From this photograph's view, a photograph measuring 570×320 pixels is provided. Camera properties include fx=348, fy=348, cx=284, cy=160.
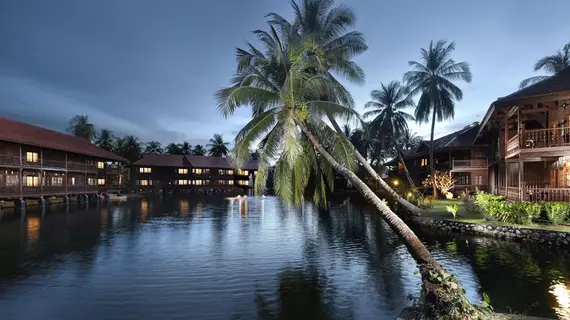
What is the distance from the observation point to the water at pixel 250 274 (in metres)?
9.72

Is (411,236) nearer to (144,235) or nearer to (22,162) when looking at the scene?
(144,235)

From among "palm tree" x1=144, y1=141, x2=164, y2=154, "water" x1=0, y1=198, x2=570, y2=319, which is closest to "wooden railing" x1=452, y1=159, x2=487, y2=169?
"water" x1=0, y1=198, x2=570, y2=319

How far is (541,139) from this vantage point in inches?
829

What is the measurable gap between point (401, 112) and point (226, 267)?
3881 cm

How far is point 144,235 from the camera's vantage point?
2162 centimetres

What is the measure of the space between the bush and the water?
8.44ft

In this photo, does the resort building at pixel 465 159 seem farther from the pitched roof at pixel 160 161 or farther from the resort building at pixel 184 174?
the pitched roof at pixel 160 161

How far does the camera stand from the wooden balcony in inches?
1588

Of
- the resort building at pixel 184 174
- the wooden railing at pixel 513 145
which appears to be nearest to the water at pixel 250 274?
the wooden railing at pixel 513 145

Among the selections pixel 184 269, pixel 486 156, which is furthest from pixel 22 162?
pixel 486 156

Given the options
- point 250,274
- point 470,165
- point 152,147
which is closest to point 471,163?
point 470,165

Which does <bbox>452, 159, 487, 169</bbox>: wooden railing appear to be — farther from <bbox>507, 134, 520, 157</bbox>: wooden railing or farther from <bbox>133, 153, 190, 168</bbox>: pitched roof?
<bbox>133, 153, 190, 168</bbox>: pitched roof

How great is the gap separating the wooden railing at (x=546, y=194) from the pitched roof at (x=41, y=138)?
41.3 m

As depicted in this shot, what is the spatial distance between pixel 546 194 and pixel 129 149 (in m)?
80.7
